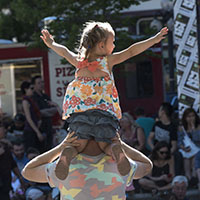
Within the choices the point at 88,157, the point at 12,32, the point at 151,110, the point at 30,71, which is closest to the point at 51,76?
the point at 30,71

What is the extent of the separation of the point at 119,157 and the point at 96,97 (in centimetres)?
36

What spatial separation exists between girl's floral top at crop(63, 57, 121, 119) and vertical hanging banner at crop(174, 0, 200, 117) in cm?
562

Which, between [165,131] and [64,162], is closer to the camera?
[64,162]

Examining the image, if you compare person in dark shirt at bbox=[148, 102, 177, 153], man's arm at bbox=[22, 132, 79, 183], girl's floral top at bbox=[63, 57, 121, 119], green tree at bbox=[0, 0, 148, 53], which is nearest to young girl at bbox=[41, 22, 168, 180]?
girl's floral top at bbox=[63, 57, 121, 119]

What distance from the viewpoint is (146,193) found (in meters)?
7.66

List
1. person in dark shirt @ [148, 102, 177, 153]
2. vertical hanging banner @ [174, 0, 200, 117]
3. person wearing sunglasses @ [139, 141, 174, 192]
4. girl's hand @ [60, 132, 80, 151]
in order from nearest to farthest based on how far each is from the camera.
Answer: girl's hand @ [60, 132, 80, 151] → person wearing sunglasses @ [139, 141, 174, 192] → person in dark shirt @ [148, 102, 177, 153] → vertical hanging banner @ [174, 0, 200, 117]

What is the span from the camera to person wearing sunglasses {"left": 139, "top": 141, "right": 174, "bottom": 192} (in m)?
7.59

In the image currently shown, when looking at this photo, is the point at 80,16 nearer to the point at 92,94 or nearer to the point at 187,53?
the point at 187,53

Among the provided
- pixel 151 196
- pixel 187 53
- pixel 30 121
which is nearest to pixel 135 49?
pixel 151 196

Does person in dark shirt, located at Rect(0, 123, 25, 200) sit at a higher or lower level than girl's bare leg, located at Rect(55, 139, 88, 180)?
lower

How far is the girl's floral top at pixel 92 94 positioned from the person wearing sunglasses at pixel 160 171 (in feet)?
16.4

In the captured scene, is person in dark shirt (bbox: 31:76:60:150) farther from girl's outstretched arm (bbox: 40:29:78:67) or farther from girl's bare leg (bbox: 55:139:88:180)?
girl's bare leg (bbox: 55:139:88:180)

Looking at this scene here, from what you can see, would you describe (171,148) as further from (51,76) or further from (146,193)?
(51,76)

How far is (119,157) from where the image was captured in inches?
101
